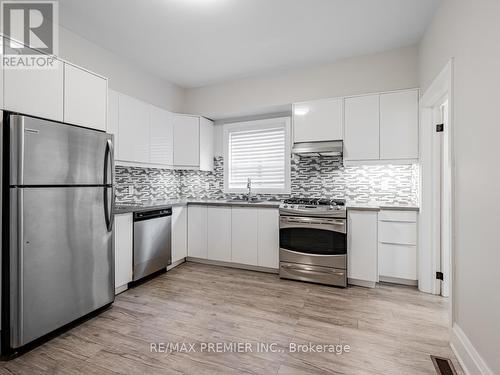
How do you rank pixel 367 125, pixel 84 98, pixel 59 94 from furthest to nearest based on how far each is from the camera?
pixel 367 125
pixel 84 98
pixel 59 94

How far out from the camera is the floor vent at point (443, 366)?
162 cm

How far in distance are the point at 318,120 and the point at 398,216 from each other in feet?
5.01

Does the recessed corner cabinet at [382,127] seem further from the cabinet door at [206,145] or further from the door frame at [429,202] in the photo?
the cabinet door at [206,145]

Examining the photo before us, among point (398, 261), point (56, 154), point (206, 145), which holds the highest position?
point (206, 145)

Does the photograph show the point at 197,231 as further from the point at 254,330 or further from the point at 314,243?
the point at 254,330

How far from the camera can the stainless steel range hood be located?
3.23 m

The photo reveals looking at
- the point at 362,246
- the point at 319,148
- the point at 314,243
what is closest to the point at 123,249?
the point at 314,243

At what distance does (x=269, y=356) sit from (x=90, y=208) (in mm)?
1846

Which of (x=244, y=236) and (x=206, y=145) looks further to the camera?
(x=206, y=145)

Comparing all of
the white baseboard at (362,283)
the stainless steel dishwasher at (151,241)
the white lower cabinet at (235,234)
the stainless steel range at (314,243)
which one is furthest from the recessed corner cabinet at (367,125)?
the stainless steel dishwasher at (151,241)

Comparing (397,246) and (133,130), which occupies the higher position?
(133,130)

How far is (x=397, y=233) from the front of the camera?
3031 millimetres

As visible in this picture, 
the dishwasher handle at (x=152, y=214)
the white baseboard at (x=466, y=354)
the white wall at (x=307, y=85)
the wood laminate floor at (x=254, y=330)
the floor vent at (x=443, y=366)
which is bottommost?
the wood laminate floor at (x=254, y=330)

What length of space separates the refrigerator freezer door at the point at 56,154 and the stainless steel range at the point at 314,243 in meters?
2.09
